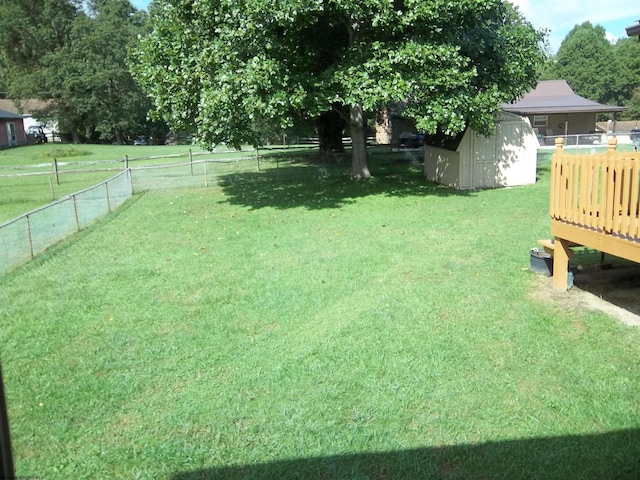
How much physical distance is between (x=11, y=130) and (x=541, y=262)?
170ft

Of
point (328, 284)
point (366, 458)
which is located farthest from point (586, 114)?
point (366, 458)

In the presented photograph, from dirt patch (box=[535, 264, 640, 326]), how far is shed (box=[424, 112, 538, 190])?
9409 mm

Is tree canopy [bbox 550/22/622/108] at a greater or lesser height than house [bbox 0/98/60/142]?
greater

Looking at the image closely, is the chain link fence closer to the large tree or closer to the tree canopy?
the large tree

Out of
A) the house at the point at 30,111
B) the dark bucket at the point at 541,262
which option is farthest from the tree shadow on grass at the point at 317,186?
the house at the point at 30,111

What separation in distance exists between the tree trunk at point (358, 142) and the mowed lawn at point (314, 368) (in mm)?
8882

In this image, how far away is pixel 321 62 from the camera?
15.2 meters

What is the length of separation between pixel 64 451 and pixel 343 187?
537 inches

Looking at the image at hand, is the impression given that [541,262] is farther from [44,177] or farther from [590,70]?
[590,70]

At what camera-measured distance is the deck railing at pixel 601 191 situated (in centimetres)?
516

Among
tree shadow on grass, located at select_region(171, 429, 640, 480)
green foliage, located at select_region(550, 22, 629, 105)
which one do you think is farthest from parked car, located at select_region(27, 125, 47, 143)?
green foliage, located at select_region(550, 22, 629, 105)

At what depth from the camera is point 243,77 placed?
1155 centimetres

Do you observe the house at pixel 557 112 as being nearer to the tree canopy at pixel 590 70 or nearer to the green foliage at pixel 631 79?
the green foliage at pixel 631 79

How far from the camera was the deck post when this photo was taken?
6152mm
